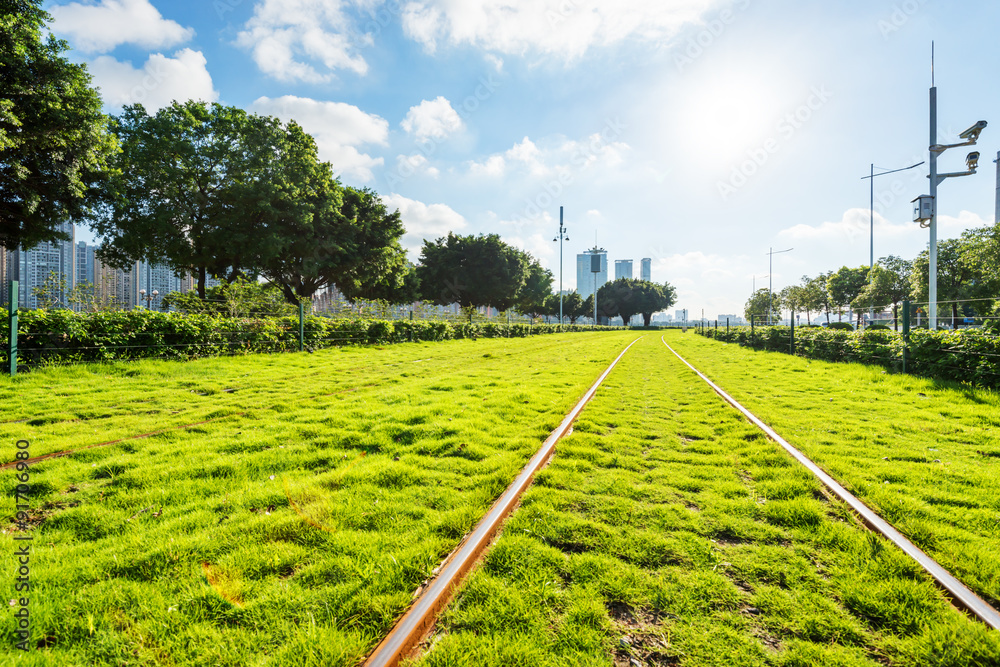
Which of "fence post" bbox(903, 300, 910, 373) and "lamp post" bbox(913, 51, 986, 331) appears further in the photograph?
"lamp post" bbox(913, 51, 986, 331)

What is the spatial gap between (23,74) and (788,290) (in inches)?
4039

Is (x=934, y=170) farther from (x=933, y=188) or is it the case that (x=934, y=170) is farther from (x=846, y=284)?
(x=846, y=284)

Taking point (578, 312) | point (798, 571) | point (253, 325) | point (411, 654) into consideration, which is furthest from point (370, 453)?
point (578, 312)

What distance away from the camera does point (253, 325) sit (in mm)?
13320

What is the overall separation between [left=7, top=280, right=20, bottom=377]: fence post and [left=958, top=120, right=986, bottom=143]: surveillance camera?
29037 mm

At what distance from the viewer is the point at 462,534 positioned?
283cm

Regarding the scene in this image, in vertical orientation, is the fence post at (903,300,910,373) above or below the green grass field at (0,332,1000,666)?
above

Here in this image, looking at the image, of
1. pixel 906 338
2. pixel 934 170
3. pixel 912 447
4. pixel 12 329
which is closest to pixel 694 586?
pixel 912 447

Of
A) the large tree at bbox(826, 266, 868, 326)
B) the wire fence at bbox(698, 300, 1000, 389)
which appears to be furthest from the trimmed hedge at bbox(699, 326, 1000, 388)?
the large tree at bbox(826, 266, 868, 326)

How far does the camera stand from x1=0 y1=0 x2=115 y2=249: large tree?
15.5m

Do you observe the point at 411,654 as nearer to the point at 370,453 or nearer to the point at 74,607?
the point at 74,607

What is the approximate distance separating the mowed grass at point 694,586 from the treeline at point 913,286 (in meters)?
6.95

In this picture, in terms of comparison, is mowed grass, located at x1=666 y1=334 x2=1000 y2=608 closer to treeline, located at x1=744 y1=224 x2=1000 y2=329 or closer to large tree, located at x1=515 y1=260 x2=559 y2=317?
treeline, located at x1=744 y1=224 x2=1000 y2=329

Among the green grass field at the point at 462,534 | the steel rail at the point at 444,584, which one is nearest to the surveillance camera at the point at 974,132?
the green grass field at the point at 462,534
